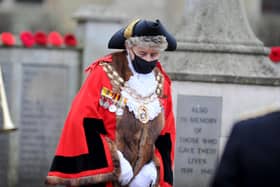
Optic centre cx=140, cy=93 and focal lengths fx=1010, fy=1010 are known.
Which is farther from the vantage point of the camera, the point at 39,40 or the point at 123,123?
the point at 39,40

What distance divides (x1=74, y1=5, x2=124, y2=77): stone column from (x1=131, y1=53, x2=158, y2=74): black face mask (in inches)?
211

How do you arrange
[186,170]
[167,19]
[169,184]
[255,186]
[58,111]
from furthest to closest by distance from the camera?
[167,19], [58,111], [186,170], [169,184], [255,186]

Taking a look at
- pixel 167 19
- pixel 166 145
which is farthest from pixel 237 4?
pixel 167 19

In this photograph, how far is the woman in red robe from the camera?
6.18m

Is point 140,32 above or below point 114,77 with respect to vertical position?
above

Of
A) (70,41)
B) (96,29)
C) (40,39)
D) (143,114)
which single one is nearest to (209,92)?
(143,114)

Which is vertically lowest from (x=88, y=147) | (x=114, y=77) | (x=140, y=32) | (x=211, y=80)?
(x=88, y=147)

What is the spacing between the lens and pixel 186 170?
823 centimetres

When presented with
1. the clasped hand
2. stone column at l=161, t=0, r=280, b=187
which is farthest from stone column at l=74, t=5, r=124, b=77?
the clasped hand

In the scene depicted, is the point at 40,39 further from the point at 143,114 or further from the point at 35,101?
the point at 143,114

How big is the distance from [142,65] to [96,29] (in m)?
5.57

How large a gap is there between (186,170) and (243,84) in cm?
85

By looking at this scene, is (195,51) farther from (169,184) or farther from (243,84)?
(169,184)

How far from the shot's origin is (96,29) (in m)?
11.8
